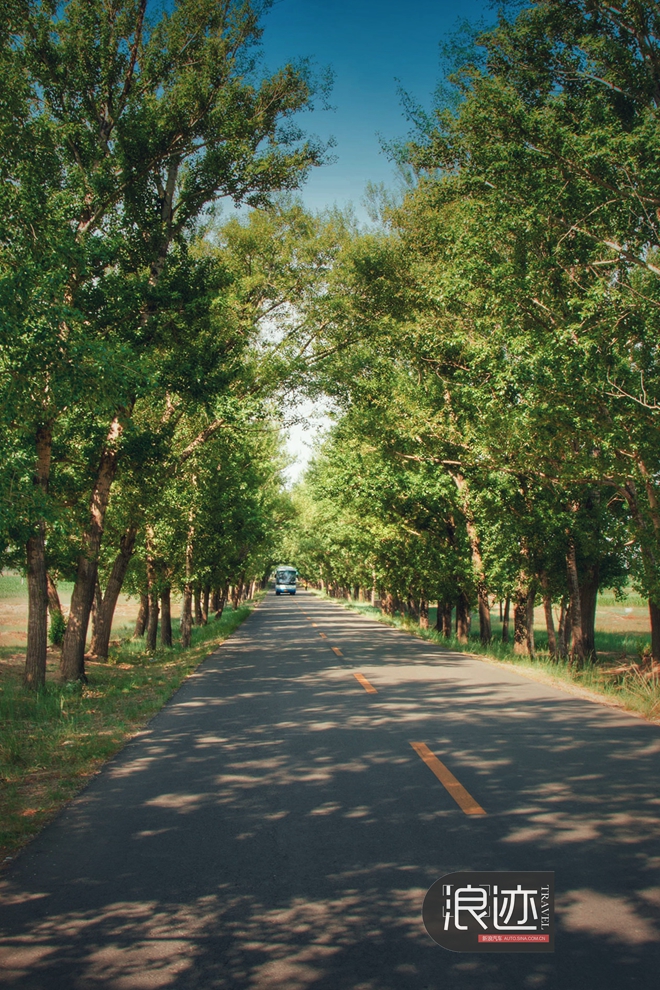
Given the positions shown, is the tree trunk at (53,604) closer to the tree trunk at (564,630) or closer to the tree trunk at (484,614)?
the tree trunk at (484,614)

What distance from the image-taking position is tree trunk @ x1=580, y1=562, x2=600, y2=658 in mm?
21000

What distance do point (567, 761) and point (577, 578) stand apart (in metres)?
14.5

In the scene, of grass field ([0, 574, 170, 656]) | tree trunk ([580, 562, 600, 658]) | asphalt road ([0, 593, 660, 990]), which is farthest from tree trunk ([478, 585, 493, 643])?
asphalt road ([0, 593, 660, 990])

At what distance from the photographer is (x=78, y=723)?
977 cm

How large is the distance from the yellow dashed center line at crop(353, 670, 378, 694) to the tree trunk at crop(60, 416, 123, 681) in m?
5.29

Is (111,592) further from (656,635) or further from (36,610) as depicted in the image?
(656,635)

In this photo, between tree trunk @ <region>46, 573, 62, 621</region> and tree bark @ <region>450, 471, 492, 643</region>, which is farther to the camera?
tree trunk @ <region>46, 573, 62, 621</region>

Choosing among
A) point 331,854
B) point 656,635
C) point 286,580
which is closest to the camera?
point 331,854

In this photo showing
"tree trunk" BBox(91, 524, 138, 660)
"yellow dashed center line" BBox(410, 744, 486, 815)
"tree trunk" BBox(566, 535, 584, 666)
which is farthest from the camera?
"tree trunk" BBox(91, 524, 138, 660)

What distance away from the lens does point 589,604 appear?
71.7 feet

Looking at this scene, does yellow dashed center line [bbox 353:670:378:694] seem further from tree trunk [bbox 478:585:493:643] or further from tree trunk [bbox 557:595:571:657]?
tree trunk [bbox 557:595:571:657]

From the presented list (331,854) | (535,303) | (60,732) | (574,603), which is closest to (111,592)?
(60,732)

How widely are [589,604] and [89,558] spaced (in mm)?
14629

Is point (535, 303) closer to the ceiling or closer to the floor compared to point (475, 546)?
closer to the ceiling
